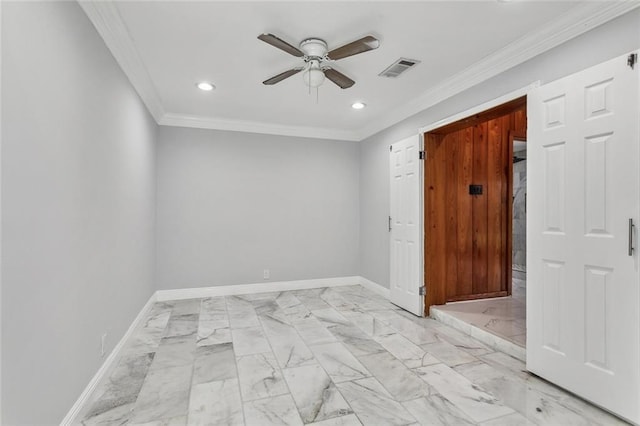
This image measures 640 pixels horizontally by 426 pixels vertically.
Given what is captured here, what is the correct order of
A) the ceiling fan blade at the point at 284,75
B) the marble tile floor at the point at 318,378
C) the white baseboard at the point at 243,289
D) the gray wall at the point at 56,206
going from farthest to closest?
the white baseboard at the point at 243,289 < the ceiling fan blade at the point at 284,75 < the marble tile floor at the point at 318,378 < the gray wall at the point at 56,206

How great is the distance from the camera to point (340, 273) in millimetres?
5465

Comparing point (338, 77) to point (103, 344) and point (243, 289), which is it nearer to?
point (103, 344)

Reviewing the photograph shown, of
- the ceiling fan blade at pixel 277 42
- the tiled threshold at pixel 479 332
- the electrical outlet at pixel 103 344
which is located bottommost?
the tiled threshold at pixel 479 332

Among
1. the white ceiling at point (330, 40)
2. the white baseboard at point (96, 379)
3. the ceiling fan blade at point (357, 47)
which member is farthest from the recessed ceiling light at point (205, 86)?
the white baseboard at point (96, 379)

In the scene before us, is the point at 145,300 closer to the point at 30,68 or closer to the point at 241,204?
the point at 241,204

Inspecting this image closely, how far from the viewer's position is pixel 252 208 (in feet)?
16.3

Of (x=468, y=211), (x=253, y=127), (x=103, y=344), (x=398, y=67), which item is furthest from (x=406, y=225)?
(x=103, y=344)

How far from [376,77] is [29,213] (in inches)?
117

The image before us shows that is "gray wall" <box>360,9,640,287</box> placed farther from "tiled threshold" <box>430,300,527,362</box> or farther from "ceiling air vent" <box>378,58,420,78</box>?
"tiled threshold" <box>430,300,527,362</box>

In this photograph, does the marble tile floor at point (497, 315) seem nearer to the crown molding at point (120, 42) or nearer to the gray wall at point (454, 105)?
the gray wall at point (454, 105)

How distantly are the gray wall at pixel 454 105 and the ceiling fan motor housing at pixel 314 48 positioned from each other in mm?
1050

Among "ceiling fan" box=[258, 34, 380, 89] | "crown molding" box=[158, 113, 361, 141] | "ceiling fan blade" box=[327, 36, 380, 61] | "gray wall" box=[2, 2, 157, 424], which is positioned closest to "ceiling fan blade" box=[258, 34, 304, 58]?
"ceiling fan" box=[258, 34, 380, 89]

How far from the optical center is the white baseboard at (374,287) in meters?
4.65

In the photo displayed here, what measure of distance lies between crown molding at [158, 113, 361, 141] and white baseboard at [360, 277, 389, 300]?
96.2 inches
